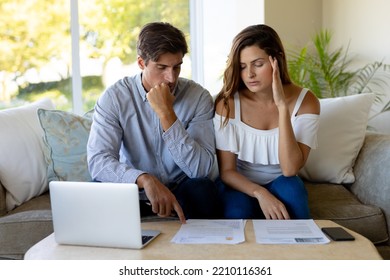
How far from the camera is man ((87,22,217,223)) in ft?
6.18

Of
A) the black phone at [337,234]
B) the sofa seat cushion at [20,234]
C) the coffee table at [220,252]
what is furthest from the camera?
the sofa seat cushion at [20,234]

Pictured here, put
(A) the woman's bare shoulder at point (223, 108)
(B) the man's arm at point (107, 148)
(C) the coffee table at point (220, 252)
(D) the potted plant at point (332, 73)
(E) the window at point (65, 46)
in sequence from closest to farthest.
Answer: (C) the coffee table at point (220, 252) → (B) the man's arm at point (107, 148) → (A) the woman's bare shoulder at point (223, 108) → (E) the window at point (65, 46) → (D) the potted plant at point (332, 73)

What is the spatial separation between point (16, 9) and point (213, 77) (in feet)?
4.19

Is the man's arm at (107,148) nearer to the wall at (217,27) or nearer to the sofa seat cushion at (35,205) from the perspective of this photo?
the sofa seat cushion at (35,205)

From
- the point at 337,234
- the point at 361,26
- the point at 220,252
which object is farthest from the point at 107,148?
the point at 361,26

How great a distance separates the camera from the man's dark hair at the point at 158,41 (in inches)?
74.9

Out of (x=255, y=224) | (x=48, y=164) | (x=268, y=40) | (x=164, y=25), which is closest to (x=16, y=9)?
(x=48, y=164)

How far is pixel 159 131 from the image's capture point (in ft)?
6.72

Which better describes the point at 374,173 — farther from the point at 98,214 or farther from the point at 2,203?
the point at 2,203

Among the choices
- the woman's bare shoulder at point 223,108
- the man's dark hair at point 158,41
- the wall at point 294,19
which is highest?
the wall at point 294,19

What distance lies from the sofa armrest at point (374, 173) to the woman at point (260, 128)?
33 centimetres

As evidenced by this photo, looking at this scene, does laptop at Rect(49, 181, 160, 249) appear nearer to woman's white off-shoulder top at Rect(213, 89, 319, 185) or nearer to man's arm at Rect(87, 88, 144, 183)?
man's arm at Rect(87, 88, 144, 183)

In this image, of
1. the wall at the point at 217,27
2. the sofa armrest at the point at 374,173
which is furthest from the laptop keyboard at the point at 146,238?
the wall at the point at 217,27
